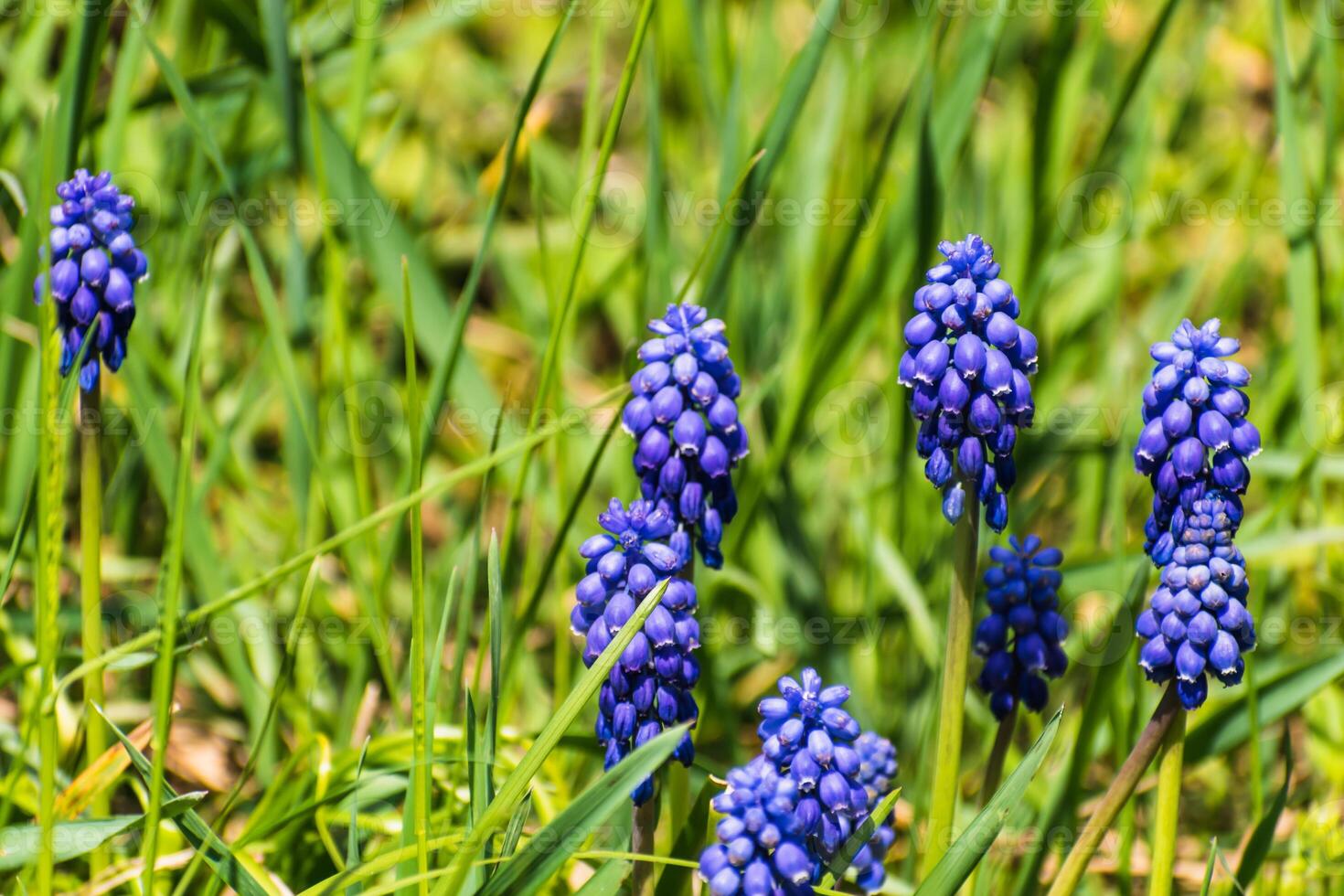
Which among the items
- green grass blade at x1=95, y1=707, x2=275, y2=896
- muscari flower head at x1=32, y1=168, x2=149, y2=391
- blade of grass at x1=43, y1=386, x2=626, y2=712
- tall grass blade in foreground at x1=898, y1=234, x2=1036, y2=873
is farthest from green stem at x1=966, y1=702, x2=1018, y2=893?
muscari flower head at x1=32, y1=168, x2=149, y2=391

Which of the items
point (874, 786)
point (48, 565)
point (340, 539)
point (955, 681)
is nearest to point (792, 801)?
point (955, 681)

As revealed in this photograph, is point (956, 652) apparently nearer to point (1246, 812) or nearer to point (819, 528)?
point (1246, 812)

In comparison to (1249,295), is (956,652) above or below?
below

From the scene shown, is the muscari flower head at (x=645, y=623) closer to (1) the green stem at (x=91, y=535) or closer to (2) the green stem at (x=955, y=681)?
(2) the green stem at (x=955, y=681)

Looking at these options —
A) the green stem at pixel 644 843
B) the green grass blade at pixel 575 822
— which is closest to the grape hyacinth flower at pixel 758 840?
the green grass blade at pixel 575 822

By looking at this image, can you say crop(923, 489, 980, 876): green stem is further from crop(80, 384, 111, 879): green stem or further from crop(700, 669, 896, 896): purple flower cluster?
crop(80, 384, 111, 879): green stem

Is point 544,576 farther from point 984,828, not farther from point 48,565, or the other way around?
point 984,828

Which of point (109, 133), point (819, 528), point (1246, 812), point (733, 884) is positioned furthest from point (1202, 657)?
point (109, 133)
